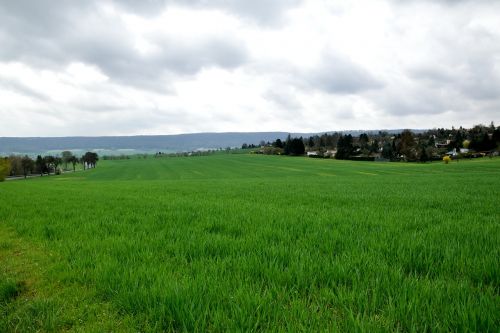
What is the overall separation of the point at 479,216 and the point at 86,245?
8.94 metres

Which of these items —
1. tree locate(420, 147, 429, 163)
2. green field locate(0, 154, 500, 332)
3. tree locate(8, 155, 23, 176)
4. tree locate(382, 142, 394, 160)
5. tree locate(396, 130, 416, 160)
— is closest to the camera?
green field locate(0, 154, 500, 332)

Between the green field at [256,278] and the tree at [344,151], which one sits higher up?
the tree at [344,151]

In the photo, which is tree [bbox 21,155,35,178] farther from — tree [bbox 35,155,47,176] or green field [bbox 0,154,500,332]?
green field [bbox 0,154,500,332]

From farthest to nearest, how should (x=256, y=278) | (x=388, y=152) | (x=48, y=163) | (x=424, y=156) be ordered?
(x=388, y=152), (x=48, y=163), (x=424, y=156), (x=256, y=278)

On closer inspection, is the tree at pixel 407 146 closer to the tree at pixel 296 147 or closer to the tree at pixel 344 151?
the tree at pixel 344 151

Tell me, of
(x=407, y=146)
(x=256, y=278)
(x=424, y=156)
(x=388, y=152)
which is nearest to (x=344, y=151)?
(x=388, y=152)

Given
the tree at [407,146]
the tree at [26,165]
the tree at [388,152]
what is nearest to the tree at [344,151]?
the tree at [388,152]

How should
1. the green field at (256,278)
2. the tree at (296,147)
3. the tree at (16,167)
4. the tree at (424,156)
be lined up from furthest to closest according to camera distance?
the tree at (296,147), the tree at (16,167), the tree at (424,156), the green field at (256,278)

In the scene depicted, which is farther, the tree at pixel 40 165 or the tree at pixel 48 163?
the tree at pixel 48 163

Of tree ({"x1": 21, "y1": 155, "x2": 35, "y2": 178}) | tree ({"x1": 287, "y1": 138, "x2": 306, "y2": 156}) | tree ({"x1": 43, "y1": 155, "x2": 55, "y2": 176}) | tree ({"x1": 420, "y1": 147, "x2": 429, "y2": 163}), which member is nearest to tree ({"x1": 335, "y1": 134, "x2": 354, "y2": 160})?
tree ({"x1": 287, "y1": 138, "x2": 306, "y2": 156})

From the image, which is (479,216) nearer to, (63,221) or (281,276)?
(281,276)

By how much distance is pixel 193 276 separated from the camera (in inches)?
142

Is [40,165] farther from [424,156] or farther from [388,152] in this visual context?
[424,156]

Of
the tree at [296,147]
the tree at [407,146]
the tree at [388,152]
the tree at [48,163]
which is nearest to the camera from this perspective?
the tree at [407,146]
